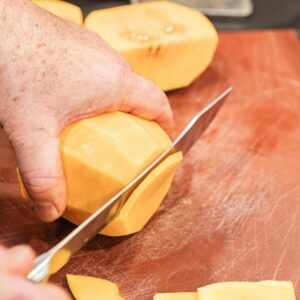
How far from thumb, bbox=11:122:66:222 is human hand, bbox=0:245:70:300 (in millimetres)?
256

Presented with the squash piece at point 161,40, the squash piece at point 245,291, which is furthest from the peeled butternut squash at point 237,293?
the squash piece at point 161,40

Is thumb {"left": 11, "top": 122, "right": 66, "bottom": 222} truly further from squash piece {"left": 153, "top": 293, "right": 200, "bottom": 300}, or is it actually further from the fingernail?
squash piece {"left": 153, "top": 293, "right": 200, "bottom": 300}

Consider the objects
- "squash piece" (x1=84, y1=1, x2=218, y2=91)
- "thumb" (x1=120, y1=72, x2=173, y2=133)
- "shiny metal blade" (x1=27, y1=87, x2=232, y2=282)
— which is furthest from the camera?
"squash piece" (x1=84, y1=1, x2=218, y2=91)

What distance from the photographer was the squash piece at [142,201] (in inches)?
45.0

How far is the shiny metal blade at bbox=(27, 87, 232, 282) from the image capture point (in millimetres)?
896

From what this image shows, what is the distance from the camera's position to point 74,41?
47.9 inches

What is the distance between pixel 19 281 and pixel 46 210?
37cm

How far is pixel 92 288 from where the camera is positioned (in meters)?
1.14

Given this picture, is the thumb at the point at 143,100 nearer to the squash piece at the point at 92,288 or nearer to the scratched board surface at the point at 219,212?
the scratched board surface at the point at 219,212

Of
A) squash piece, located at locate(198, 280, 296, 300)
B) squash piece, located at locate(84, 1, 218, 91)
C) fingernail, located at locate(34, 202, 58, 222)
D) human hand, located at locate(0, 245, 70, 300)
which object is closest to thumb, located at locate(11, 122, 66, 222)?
fingernail, located at locate(34, 202, 58, 222)

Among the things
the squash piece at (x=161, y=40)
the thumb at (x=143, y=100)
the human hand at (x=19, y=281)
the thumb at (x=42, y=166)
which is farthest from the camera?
the squash piece at (x=161, y=40)

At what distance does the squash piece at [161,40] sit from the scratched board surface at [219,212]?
10cm

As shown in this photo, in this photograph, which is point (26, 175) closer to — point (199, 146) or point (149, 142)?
point (149, 142)

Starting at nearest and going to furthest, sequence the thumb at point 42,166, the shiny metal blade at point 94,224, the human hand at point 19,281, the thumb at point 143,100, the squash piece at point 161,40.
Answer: the human hand at point 19,281 → the shiny metal blade at point 94,224 → the thumb at point 42,166 → the thumb at point 143,100 → the squash piece at point 161,40
